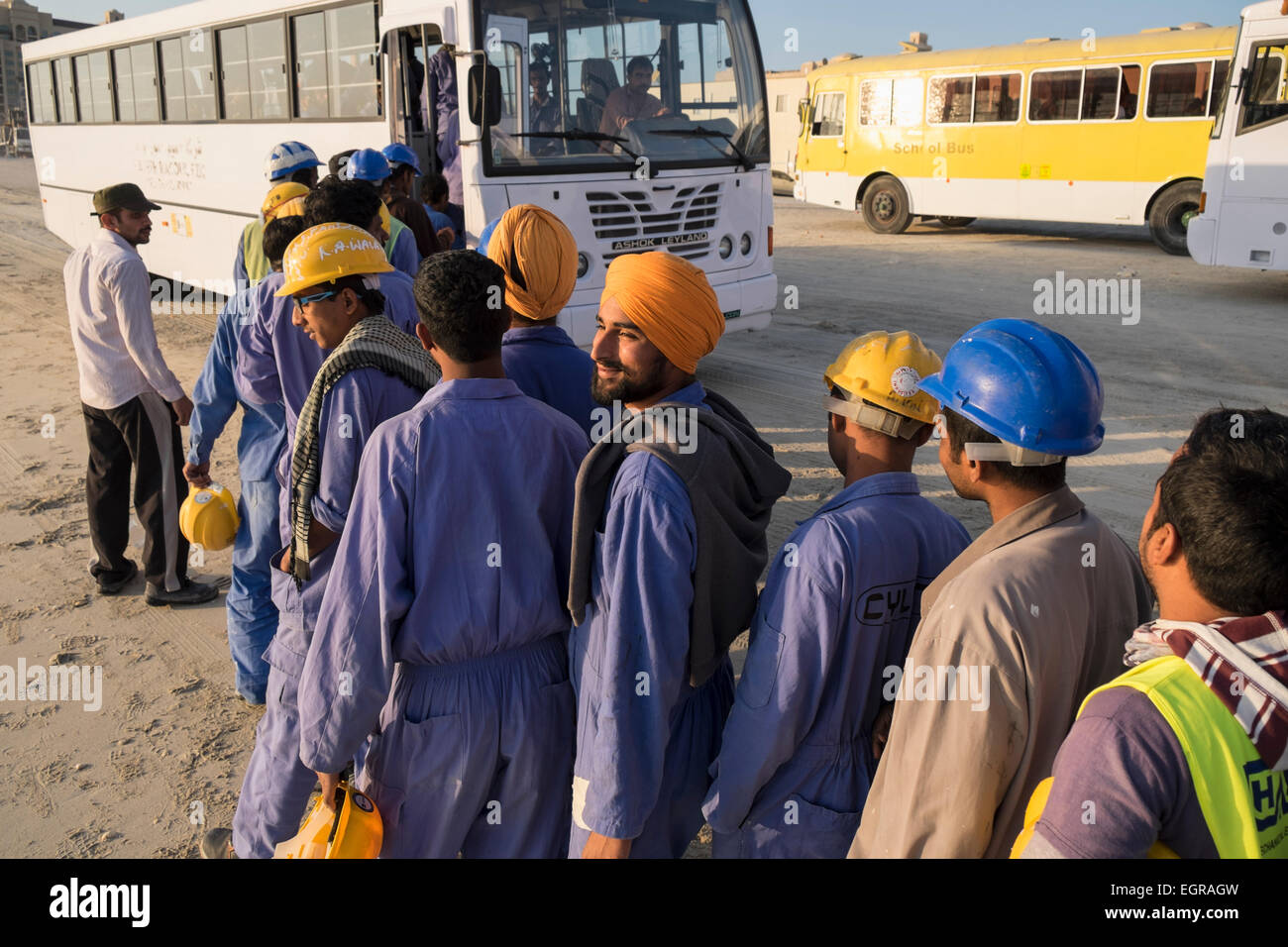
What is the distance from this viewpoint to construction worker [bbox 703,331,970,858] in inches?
79.5

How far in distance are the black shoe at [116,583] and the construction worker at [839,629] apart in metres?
4.11

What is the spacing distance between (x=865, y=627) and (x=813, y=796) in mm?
386

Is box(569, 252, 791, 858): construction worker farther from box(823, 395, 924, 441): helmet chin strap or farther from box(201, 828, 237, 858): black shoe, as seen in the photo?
box(201, 828, 237, 858): black shoe

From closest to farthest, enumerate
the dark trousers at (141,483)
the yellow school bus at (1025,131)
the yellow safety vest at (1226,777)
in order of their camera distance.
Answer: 1. the yellow safety vest at (1226,777)
2. the dark trousers at (141,483)
3. the yellow school bus at (1025,131)

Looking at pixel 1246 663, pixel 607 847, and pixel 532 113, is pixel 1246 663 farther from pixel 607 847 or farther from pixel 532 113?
pixel 532 113

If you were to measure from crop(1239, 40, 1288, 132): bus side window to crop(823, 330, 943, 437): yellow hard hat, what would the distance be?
12.9 metres

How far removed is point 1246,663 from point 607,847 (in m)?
1.26

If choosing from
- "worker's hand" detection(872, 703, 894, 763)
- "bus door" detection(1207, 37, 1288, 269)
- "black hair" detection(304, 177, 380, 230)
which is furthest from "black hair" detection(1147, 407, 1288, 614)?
"bus door" detection(1207, 37, 1288, 269)

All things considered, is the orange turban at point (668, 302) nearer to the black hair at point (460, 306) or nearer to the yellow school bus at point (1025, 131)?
the black hair at point (460, 306)

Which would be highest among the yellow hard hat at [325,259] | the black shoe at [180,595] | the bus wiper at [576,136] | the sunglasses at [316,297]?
the bus wiper at [576,136]

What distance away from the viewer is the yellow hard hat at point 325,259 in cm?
308

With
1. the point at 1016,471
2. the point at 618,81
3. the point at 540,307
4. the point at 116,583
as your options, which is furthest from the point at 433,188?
the point at 1016,471

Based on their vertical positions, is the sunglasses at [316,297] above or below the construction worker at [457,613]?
above

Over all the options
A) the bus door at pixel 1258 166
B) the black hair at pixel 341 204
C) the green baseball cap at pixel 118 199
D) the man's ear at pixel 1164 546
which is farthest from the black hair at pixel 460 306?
the bus door at pixel 1258 166
